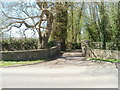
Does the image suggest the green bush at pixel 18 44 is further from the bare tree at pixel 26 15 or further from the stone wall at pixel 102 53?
the stone wall at pixel 102 53

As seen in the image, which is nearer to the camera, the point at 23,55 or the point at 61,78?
the point at 61,78

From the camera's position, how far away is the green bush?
36.1 feet

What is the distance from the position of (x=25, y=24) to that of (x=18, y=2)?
6.52ft

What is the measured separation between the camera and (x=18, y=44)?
37.4 feet

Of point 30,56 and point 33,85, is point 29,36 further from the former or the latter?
point 33,85

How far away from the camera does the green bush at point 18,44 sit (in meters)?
11.0

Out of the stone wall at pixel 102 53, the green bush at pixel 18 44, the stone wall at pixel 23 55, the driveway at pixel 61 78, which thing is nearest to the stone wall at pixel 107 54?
the stone wall at pixel 102 53

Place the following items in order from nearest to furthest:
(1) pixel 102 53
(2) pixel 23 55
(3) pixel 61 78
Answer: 1. (3) pixel 61 78
2. (2) pixel 23 55
3. (1) pixel 102 53

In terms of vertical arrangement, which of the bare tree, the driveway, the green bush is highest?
the bare tree

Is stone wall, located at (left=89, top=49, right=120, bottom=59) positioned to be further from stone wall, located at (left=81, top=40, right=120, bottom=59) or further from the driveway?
the driveway

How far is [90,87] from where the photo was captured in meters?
3.54

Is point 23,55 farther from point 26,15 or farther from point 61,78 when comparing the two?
point 61,78

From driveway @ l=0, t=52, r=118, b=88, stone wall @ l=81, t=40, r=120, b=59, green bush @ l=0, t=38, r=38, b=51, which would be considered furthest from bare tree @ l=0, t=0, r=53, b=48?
driveway @ l=0, t=52, r=118, b=88

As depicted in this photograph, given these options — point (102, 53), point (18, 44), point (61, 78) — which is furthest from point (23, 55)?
point (61, 78)
